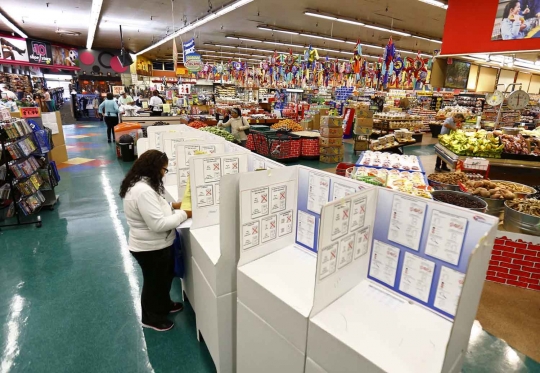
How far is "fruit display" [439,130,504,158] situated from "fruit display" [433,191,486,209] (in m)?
3.20

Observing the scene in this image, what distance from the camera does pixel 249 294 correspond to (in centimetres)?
175

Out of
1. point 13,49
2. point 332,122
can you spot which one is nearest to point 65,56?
point 13,49

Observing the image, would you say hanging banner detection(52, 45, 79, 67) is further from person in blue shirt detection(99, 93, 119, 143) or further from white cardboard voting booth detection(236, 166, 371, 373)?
white cardboard voting booth detection(236, 166, 371, 373)

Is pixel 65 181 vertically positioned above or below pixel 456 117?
below

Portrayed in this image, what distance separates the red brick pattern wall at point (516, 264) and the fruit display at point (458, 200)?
3.16ft

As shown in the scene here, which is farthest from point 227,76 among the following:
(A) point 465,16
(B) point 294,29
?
(A) point 465,16

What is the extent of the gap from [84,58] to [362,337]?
24462mm

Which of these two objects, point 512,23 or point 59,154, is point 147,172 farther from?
point 59,154

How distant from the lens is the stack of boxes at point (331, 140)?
29.3ft

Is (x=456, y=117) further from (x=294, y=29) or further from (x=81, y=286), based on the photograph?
(x=81, y=286)

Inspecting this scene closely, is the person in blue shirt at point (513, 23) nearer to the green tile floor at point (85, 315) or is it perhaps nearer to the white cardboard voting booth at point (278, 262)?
the green tile floor at point (85, 315)

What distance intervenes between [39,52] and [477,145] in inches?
824

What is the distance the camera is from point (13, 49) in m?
15.1

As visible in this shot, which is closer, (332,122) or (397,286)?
(397,286)
